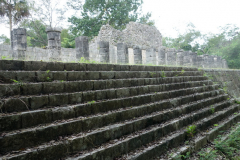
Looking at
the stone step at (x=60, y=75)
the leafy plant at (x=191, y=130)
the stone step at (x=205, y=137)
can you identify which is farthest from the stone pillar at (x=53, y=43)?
the stone step at (x=205, y=137)

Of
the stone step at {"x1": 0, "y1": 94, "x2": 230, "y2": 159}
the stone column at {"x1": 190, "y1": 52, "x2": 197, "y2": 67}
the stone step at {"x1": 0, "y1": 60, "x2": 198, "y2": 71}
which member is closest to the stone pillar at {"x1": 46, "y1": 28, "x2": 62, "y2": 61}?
the stone step at {"x1": 0, "y1": 60, "x2": 198, "y2": 71}

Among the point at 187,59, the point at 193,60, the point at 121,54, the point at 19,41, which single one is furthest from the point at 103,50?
the point at 193,60

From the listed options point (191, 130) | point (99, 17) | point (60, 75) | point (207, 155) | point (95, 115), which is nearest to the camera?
point (95, 115)

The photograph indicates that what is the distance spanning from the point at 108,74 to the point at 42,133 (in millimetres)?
2633

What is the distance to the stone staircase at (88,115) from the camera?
104 inches

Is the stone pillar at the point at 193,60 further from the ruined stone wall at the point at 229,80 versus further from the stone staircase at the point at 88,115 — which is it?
the stone staircase at the point at 88,115

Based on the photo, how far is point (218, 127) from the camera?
538 centimetres

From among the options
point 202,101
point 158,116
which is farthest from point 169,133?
point 202,101

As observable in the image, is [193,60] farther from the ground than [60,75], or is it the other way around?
[193,60]

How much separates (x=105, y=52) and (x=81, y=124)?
5.61 meters

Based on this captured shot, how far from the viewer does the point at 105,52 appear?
842 cm

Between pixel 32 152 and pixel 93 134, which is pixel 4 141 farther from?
pixel 93 134

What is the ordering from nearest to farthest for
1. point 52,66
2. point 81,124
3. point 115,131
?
point 81,124 → point 115,131 → point 52,66

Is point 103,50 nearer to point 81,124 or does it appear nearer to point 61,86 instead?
point 61,86
